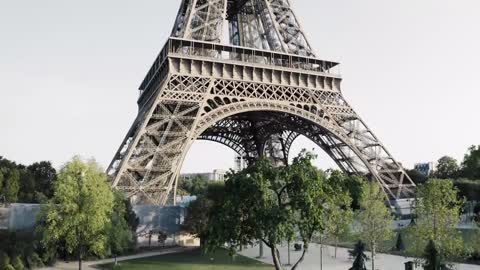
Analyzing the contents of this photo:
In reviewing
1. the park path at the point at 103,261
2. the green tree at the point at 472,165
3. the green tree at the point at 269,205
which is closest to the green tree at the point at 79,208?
the park path at the point at 103,261

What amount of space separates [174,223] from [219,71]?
44.8 feet

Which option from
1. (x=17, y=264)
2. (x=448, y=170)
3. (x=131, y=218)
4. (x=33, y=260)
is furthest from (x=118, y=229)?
(x=448, y=170)

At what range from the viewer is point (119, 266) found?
28250 mm

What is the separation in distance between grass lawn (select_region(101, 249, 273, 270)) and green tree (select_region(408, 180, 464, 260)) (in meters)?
9.00

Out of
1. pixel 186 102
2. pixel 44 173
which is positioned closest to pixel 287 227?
pixel 186 102

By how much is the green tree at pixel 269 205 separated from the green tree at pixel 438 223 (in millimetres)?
6051

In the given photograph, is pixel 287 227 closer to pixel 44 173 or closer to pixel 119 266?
pixel 119 266

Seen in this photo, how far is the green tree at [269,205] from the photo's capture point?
1747cm

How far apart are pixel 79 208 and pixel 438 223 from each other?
18.6 meters

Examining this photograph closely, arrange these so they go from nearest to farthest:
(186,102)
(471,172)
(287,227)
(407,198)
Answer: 1. (287,227)
2. (186,102)
3. (407,198)
4. (471,172)

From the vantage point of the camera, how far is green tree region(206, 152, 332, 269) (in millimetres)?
17469

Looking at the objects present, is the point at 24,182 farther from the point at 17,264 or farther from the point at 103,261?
the point at 17,264

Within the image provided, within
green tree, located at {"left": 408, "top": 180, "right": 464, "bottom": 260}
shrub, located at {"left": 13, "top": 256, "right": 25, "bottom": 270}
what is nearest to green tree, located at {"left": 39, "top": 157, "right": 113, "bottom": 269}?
shrub, located at {"left": 13, "top": 256, "right": 25, "bottom": 270}

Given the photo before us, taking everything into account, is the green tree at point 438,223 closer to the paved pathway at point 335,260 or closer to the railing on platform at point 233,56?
the paved pathway at point 335,260
